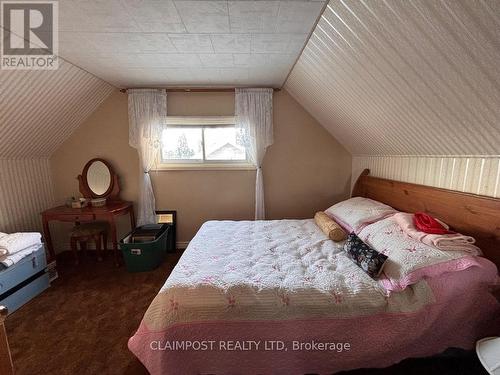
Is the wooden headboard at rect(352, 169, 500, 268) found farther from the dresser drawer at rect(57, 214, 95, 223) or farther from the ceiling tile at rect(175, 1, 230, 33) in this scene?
the dresser drawer at rect(57, 214, 95, 223)

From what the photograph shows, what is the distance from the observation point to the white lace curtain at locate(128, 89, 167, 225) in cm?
305

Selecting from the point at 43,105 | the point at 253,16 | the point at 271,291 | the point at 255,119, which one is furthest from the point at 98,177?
the point at 271,291

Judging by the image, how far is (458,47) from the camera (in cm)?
108

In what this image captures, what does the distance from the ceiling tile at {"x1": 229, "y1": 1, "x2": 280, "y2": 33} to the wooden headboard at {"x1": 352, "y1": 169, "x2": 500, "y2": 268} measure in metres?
1.70

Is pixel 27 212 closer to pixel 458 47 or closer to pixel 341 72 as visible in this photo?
pixel 341 72

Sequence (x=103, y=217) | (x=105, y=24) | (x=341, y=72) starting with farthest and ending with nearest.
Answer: (x=103, y=217) → (x=341, y=72) → (x=105, y=24)

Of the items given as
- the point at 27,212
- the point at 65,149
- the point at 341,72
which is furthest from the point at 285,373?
the point at 65,149

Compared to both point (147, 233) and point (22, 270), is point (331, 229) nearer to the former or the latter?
point (147, 233)

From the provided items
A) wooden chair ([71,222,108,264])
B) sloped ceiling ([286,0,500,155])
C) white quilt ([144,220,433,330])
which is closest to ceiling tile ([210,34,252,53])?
sloped ceiling ([286,0,500,155])

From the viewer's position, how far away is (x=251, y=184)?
3311mm

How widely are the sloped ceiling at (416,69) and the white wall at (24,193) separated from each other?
11.0 ft

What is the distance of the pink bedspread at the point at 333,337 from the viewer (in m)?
1.27

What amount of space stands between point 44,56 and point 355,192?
3459 millimetres

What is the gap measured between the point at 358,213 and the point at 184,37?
2.03 metres
